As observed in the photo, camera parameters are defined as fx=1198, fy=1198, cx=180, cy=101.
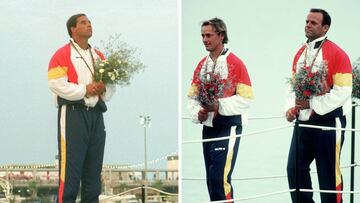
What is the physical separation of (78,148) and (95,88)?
412 mm

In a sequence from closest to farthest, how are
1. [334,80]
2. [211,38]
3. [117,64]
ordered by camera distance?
[117,64] < [211,38] < [334,80]

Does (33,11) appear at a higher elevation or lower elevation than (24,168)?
higher

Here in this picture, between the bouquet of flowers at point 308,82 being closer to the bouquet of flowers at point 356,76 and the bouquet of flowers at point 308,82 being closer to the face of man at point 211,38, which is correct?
the bouquet of flowers at point 356,76

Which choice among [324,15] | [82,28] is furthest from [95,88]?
[324,15]

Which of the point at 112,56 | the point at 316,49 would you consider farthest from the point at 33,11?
the point at 316,49

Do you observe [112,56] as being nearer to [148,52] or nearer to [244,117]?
[148,52]

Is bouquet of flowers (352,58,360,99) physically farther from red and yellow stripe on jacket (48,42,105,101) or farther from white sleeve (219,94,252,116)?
red and yellow stripe on jacket (48,42,105,101)

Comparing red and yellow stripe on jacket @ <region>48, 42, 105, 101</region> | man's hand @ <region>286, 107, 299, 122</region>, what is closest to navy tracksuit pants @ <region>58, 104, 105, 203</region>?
red and yellow stripe on jacket @ <region>48, 42, 105, 101</region>

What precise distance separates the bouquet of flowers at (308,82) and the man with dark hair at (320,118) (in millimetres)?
32

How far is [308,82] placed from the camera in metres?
8.28

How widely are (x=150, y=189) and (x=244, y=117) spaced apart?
32.1 inches

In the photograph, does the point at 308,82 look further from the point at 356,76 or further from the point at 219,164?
the point at 219,164

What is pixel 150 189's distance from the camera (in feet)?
26.7

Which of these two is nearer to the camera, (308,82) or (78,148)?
(78,148)
